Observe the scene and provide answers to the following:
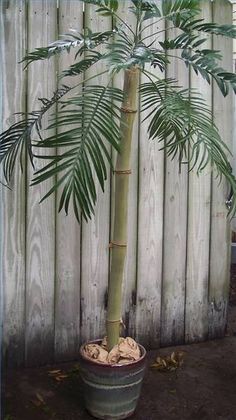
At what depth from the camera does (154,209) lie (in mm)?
3379

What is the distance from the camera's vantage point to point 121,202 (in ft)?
8.49

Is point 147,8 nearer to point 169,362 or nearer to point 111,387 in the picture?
point 111,387

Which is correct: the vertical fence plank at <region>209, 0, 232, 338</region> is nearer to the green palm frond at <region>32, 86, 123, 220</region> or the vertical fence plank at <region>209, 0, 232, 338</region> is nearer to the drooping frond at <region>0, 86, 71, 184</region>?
the drooping frond at <region>0, 86, 71, 184</region>

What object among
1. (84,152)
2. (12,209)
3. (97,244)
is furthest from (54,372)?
(84,152)

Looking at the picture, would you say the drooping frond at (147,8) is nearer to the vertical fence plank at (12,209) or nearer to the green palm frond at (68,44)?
the green palm frond at (68,44)

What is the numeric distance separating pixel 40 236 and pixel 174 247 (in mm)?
875

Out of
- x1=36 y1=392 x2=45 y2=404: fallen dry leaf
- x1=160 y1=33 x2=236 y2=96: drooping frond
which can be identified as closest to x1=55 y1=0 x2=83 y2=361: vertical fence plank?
x1=36 y1=392 x2=45 y2=404: fallen dry leaf

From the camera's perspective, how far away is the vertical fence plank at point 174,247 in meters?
3.41

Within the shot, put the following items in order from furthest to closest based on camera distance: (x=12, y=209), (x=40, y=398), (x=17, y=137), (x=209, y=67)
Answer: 1. (x=12, y=209)
2. (x=40, y=398)
3. (x=17, y=137)
4. (x=209, y=67)

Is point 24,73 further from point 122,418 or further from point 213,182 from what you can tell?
point 122,418

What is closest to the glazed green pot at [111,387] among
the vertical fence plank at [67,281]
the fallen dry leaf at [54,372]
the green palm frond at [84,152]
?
the fallen dry leaf at [54,372]

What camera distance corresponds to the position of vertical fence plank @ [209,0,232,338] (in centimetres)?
345

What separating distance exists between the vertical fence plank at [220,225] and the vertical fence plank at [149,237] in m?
0.38

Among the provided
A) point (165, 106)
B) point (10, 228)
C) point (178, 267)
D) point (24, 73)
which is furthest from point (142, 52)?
point (178, 267)
